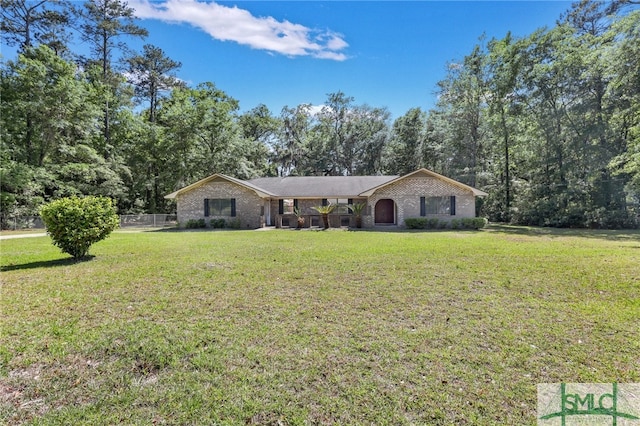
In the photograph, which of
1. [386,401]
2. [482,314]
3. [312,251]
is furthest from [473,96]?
[386,401]

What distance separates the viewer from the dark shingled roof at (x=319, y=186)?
21.5m

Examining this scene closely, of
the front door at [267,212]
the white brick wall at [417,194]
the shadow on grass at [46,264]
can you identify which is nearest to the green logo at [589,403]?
the shadow on grass at [46,264]

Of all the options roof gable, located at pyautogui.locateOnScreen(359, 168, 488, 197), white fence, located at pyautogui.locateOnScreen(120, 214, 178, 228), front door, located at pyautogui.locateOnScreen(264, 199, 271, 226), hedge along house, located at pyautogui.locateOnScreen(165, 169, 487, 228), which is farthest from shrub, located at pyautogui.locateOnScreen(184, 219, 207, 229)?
roof gable, located at pyautogui.locateOnScreen(359, 168, 488, 197)

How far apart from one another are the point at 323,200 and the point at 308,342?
17942mm

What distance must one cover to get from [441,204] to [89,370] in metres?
19.6

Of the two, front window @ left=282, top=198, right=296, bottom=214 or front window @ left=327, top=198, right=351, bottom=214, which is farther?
front window @ left=282, top=198, right=296, bottom=214

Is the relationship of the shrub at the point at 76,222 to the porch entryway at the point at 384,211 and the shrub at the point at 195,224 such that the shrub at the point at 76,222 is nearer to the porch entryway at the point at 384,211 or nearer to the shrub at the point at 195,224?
the shrub at the point at 195,224

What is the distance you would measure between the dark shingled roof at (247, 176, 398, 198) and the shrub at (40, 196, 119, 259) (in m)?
13.3

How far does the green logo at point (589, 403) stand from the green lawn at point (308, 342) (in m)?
0.12

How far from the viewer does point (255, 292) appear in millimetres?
5766

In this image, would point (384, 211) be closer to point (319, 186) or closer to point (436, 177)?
point (436, 177)

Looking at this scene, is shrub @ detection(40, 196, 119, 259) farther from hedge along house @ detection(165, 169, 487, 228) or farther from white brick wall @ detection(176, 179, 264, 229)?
white brick wall @ detection(176, 179, 264, 229)

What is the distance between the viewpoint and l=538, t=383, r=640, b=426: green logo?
8.66 ft

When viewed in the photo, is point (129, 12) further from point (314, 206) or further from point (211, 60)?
point (314, 206)
